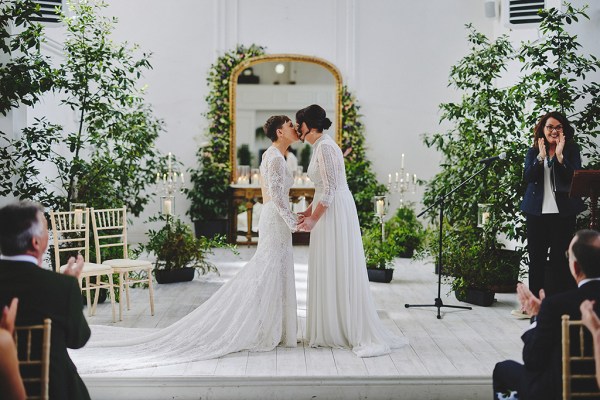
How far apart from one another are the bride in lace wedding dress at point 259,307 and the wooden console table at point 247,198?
5.60 meters

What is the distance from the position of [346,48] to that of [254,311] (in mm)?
7020

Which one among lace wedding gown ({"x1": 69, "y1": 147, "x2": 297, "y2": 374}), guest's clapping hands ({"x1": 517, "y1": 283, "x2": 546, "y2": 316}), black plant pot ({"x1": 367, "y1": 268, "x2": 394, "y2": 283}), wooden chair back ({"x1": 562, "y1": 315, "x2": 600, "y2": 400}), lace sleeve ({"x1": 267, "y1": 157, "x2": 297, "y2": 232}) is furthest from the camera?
black plant pot ({"x1": 367, "y1": 268, "x2": 394, "y2": 283})

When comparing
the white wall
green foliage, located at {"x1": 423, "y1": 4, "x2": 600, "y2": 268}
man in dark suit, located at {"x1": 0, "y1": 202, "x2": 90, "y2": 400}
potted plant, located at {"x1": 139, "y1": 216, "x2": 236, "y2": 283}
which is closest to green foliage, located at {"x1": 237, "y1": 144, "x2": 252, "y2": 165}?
the white wall

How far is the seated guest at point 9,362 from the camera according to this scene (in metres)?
2.25

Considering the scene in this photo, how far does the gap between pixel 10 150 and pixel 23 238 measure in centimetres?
413

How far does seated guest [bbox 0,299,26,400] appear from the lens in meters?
2.25

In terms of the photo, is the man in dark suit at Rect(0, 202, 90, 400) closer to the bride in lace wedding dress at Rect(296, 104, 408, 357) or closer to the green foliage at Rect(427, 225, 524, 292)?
the bride in lace wedding dress at Rect(296, 104, 408, 357)

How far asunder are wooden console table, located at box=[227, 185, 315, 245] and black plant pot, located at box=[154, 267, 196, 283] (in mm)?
2944

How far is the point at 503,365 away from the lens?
10.5 feet

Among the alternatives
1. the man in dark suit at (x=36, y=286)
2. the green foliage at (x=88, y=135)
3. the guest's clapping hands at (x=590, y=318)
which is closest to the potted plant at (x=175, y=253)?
the green foliage at (x=88, y=135)

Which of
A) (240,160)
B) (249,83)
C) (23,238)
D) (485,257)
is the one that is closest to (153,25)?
(249,83)

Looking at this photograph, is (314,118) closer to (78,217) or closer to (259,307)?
(259,307)

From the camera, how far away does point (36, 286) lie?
2594 mm

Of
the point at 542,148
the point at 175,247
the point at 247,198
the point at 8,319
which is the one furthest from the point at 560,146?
the point at 247,198
